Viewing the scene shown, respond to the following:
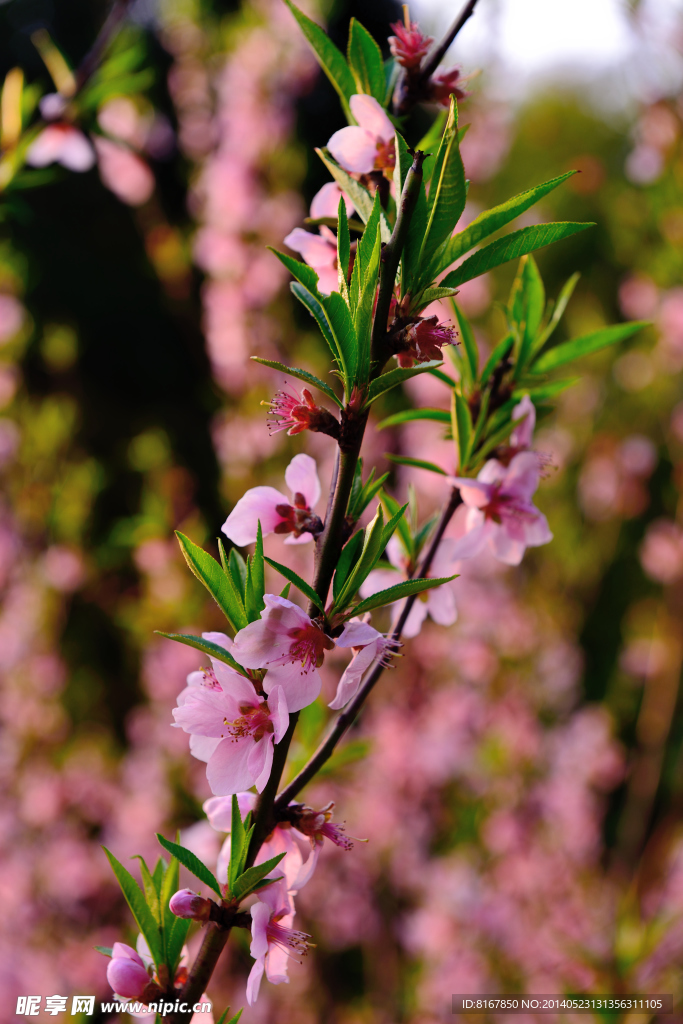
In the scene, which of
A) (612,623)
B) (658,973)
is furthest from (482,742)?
(612,623)

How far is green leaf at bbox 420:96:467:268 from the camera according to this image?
466 millimetres

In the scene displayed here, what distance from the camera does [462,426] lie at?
25.0 inches

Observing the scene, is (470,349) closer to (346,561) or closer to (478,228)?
(478,228)

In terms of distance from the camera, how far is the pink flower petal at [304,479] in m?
0.57

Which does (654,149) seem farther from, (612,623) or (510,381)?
(612,623)

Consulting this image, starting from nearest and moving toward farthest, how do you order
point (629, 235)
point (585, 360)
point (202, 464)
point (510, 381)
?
point (510, 381) < point (629, 235) < point (585, 360) < point (202, 464)

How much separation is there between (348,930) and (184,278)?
2.58 m

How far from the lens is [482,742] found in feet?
7.67

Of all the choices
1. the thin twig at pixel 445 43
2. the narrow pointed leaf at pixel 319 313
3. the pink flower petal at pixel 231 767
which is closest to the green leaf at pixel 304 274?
the narrow pointed leaf at pixel 319 313

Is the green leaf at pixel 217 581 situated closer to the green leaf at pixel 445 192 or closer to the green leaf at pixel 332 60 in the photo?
the green leaf at pixel 445 192

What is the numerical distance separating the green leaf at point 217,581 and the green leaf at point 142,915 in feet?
0.76

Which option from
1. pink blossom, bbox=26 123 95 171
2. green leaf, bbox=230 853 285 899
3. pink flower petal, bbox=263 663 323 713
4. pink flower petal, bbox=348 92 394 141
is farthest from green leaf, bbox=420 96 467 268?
pink blossom, bbox=26 123 95 171

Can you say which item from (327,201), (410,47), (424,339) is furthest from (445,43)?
(424,339)

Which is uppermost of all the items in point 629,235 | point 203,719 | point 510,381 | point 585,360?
point 629,235
